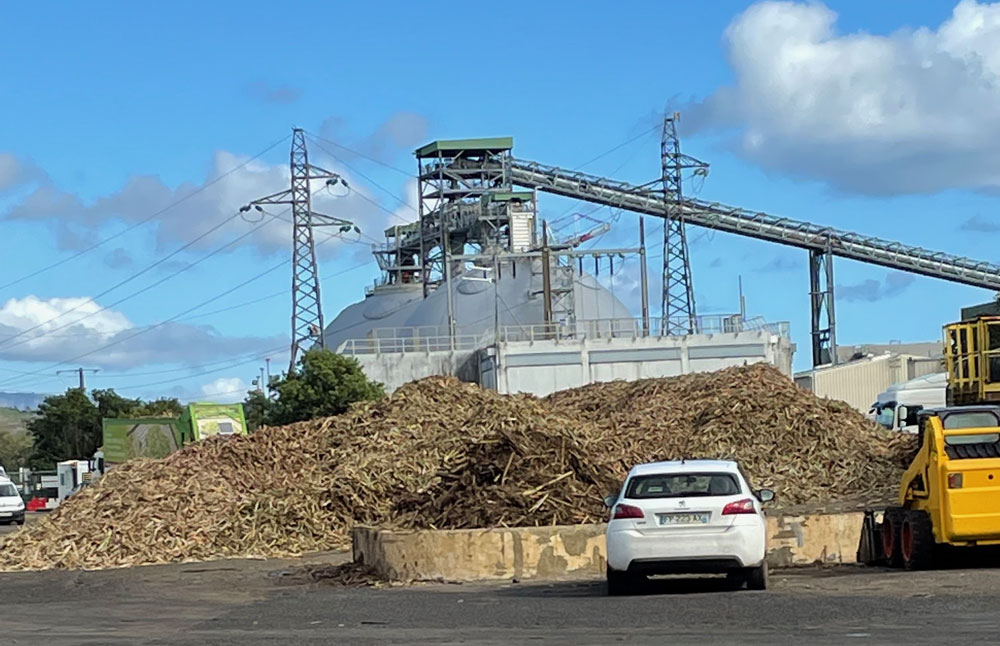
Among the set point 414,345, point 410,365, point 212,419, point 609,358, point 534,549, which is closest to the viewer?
point 534,549

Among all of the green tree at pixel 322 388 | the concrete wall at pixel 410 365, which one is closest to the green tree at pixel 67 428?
the concrete wall at pixel 410 365

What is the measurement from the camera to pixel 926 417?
1997 centimetres

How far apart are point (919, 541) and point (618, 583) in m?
3.85

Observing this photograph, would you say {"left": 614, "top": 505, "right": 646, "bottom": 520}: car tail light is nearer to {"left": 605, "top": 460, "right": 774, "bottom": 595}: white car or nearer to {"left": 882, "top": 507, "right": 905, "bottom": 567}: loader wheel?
{"left": 605, "top": 460, "right": 774, "bottom": 595}: white car

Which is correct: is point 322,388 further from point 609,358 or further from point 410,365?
point 609,358

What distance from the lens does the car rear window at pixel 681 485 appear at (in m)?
18.2

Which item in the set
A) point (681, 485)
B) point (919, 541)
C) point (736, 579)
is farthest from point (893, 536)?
point (681, 485)

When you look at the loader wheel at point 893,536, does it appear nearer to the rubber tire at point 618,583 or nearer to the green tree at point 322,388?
the rubber tire at point 618,583

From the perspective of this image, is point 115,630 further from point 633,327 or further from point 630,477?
point 633,327

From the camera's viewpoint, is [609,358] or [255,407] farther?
[255,407]

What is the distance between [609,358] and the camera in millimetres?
76625

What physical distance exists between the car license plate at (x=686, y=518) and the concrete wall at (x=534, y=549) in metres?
4.15

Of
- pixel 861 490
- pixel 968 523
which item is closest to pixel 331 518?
pixel 861 490

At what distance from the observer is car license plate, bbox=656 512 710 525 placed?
A: 704 inches
